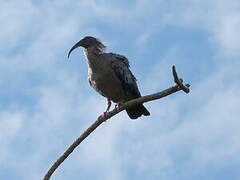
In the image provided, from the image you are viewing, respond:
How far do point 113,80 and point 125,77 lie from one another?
0.92 feet

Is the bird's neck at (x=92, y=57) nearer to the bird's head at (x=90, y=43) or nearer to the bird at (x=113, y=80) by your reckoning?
the bird at (x=113, y=80)

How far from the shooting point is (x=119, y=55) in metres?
15.1

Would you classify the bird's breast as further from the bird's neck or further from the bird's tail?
the bird's tail

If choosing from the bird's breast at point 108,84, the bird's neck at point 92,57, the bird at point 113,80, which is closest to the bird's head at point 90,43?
the bird's neck at point 92,57

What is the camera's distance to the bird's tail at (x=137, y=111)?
47.9 feet

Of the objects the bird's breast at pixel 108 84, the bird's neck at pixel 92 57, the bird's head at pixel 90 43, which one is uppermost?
the bird's head at pixel 90 43

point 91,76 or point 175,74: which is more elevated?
point 91,76

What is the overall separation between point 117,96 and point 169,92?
15.6 feet

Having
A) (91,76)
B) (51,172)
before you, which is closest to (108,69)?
(91,76)

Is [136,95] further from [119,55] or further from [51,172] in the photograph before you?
[51,172]

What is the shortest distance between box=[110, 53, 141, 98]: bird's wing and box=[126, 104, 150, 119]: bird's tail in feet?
0.80

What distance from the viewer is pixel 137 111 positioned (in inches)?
577

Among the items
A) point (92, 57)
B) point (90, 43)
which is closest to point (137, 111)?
point (92, 57)

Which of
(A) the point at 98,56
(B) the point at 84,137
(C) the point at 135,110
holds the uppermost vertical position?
(A) the point at 98,56
